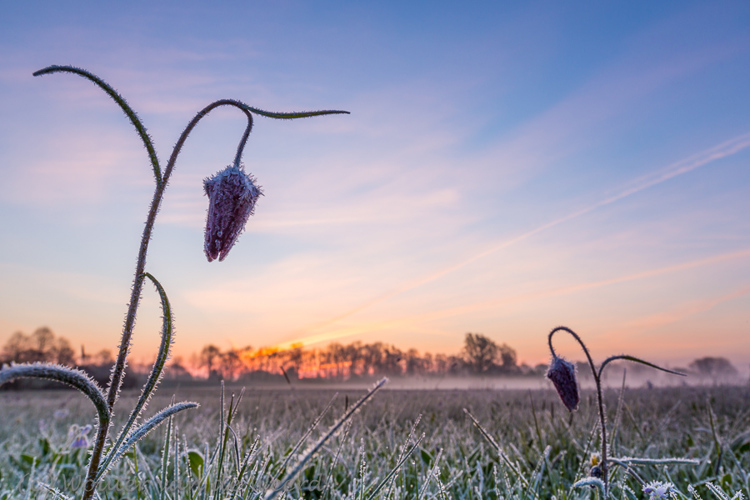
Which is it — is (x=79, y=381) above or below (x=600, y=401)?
above

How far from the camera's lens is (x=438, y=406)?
723cm

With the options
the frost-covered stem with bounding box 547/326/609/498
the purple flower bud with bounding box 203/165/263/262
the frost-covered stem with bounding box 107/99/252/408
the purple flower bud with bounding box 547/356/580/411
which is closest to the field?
the frost-covered stem with bounding box 547/326/609/498

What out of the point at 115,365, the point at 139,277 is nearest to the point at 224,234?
the point at 139,277

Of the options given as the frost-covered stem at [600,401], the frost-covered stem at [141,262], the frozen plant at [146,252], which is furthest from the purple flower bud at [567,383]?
the frost-covered stem at [141,262]

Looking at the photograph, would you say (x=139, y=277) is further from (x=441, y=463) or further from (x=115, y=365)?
(x=441, y=463)

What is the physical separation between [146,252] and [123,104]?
0.51 meters

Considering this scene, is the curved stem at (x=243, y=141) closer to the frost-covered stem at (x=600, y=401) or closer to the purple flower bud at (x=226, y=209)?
the purple flower bud at (x=226, y=209)

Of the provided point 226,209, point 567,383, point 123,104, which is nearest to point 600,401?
point 567,383

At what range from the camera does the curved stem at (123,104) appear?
5.75ft

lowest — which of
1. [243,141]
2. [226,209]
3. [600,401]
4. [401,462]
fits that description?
[401,462]

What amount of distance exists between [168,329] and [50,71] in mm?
931

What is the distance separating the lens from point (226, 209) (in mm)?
2012

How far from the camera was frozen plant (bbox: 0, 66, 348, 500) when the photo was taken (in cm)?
163

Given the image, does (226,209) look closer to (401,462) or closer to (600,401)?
(401,462)
